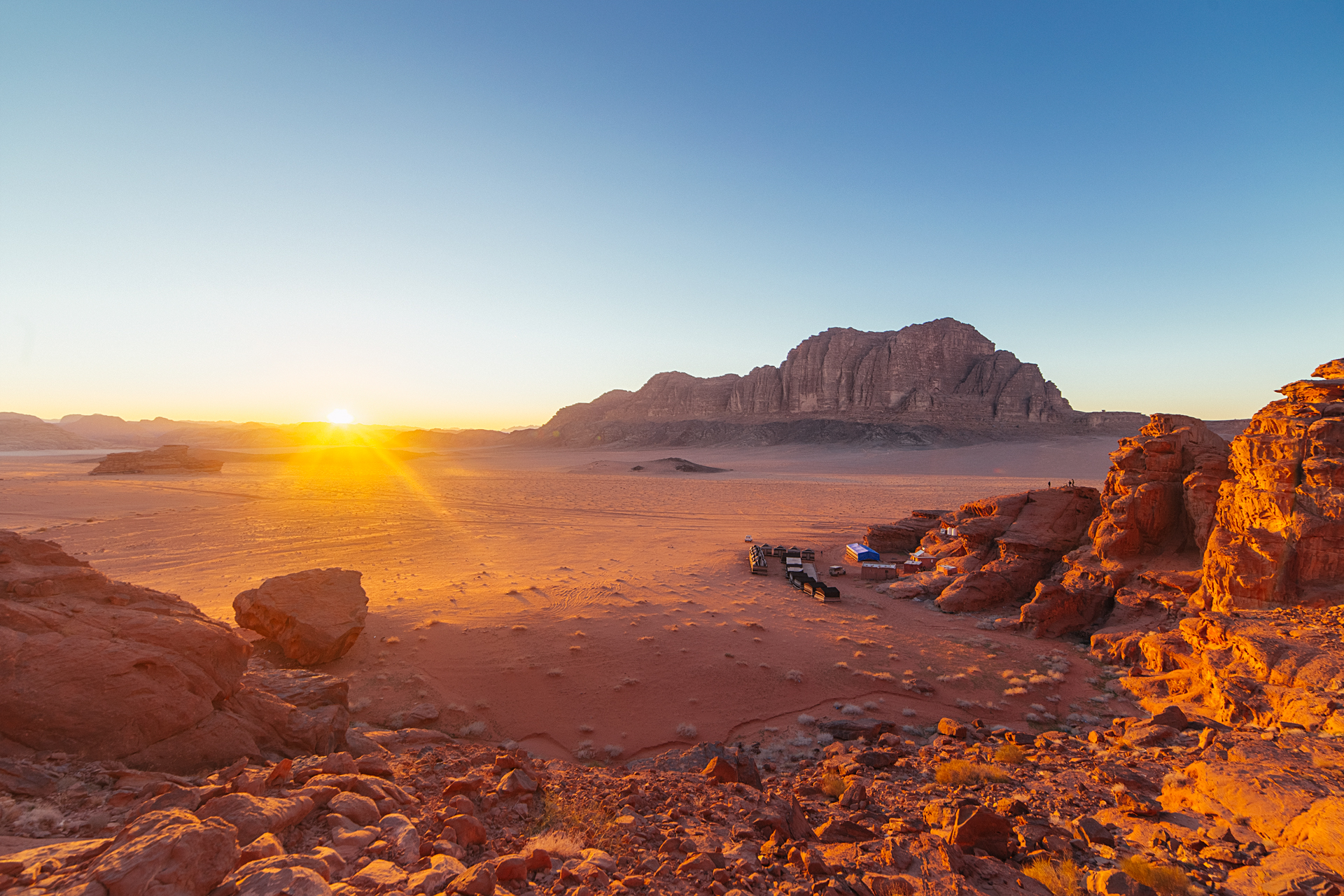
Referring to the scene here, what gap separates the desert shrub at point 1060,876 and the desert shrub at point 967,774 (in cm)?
178

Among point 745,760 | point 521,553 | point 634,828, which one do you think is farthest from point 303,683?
point 521,553

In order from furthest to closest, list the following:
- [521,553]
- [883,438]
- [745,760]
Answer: [883,438] < [521,553] < [745,760]

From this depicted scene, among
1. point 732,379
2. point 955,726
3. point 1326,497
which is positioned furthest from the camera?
point 732,379

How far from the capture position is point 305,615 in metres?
9.57

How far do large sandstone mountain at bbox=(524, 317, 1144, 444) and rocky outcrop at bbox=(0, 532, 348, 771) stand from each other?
85.5 meters

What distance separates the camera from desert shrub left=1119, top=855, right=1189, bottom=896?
4285 millimetres

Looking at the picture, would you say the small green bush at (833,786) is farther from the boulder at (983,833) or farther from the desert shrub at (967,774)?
the boulder at (983,833)

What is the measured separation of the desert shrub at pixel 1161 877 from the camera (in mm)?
4285

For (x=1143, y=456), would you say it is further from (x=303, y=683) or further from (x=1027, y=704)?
(x=303, y=683)

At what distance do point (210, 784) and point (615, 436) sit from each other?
103103 millimetres

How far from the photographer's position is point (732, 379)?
121250mm

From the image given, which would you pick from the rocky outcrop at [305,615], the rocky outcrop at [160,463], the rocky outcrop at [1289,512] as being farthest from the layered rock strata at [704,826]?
the rocky outcrop at [160,463]

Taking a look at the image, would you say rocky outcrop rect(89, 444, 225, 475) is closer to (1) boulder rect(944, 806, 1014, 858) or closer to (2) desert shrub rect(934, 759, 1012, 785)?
(2) desert shrub rect(934, 759, 1012, 785)

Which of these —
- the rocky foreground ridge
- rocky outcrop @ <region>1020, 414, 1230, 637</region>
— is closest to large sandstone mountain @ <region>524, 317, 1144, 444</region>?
the rocky foreground ridge
